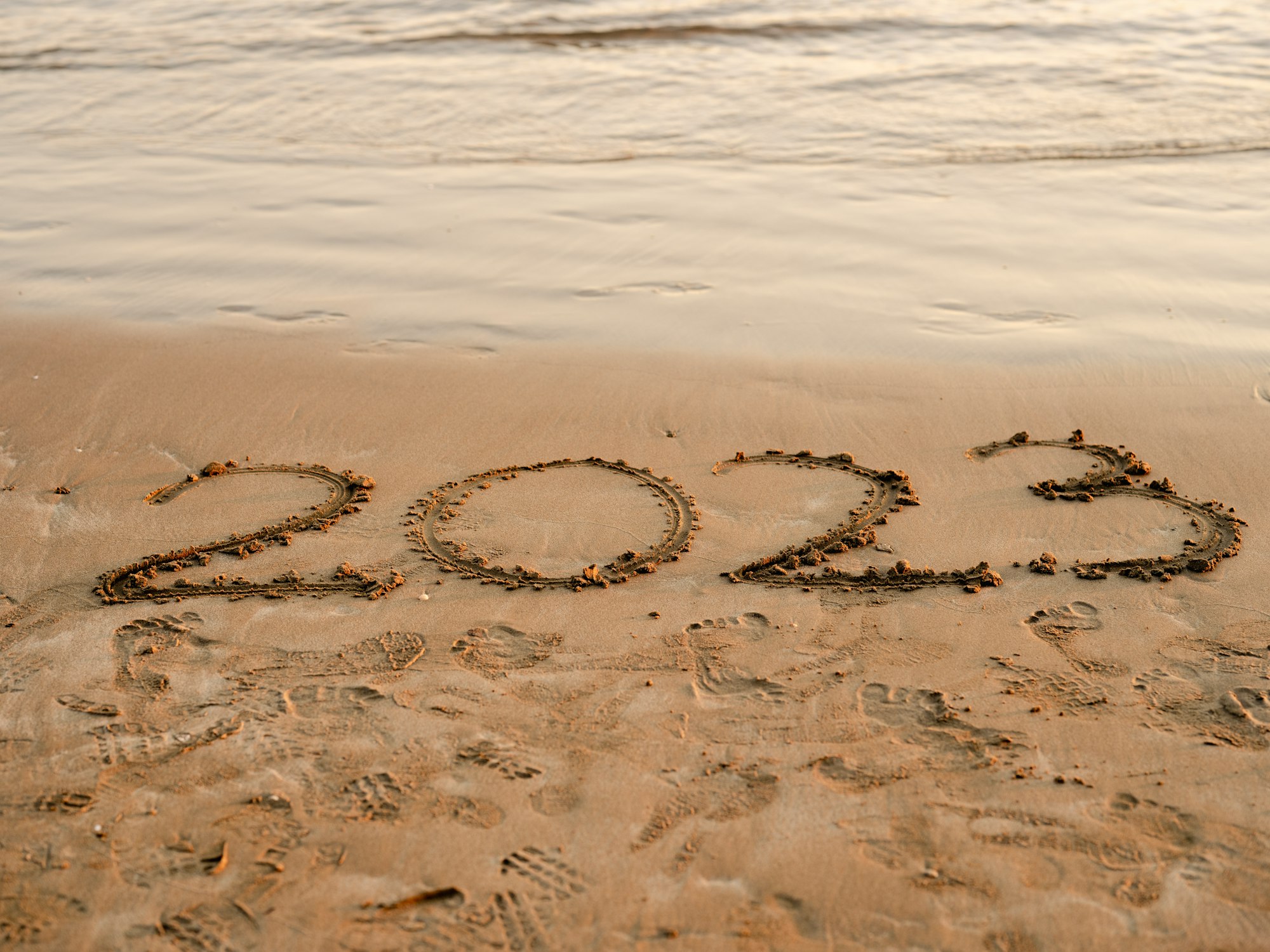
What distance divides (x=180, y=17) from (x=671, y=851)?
12.6m

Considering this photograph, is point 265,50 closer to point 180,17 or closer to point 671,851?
point 180,17

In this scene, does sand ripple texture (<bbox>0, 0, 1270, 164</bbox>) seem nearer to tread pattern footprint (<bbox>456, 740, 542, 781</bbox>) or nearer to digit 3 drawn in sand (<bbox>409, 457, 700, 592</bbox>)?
digit 3 drawn in sand (<bbox>409, 457, 700, 592</bbox>)

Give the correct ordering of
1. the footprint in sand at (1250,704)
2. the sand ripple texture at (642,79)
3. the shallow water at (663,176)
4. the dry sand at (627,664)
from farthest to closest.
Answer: the sand ripple texture at (642,79)
the shallow water at (663,176)
the footprint in sand at (1250,704)
the dry sand at (627,664)

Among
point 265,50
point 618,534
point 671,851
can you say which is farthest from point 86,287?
point 265,50

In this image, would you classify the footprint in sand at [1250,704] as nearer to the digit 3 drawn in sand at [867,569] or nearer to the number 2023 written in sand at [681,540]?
the number 2023 written in sand at [681,540]

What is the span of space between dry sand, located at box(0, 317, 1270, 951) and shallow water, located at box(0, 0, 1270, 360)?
63 cm

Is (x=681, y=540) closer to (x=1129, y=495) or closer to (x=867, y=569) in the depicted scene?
(x=867, y=569)

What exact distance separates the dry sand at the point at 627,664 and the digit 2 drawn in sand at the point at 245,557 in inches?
0.6

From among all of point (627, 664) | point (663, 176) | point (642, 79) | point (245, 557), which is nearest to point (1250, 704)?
point (627, 664)

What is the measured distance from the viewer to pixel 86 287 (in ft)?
17.4

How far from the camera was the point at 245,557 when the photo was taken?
3359 millimetres

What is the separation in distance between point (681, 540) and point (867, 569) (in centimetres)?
61

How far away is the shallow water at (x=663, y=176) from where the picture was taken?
5023 mm

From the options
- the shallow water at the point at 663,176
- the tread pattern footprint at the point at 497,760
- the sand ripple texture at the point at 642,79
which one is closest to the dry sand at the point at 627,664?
the tread pattern footprint at the point at 497,760
